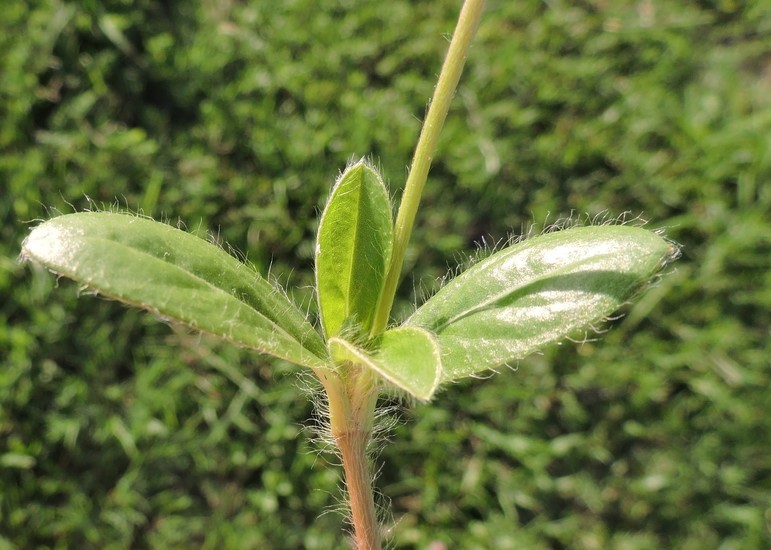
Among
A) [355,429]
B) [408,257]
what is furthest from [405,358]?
[408,257]

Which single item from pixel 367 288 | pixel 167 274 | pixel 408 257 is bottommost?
pixel 408 257

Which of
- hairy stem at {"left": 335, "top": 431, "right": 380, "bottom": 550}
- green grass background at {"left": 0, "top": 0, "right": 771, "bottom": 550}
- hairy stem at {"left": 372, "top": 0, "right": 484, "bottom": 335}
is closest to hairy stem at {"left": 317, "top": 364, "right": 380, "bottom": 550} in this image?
hairy stem at {"left": 335, "top": 431, "right": 380, "bottom": 550}

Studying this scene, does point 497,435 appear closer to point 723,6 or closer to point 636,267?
point 636,267

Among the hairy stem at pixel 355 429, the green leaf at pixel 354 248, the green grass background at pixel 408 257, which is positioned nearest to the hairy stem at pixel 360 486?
the hairy stem at pixel 355 429

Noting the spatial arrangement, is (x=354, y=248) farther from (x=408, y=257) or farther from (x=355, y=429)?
(x=408, y=257)

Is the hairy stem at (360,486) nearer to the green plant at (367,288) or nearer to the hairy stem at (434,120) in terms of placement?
the green plant at (367,288)

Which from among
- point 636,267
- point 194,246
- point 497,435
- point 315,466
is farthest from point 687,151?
point 194,246

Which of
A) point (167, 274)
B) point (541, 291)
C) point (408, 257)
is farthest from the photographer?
point (408, 257)
